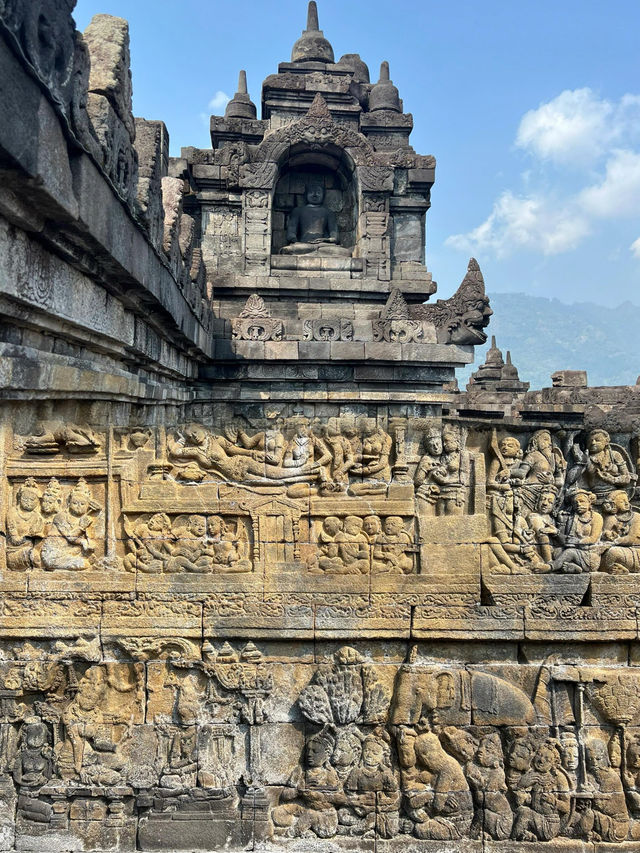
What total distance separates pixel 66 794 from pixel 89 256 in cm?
597

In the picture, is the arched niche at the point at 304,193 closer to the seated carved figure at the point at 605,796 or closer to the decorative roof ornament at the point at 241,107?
the decorative roof ornament at the point at 241,107

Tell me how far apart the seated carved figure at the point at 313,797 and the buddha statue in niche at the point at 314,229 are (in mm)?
7412

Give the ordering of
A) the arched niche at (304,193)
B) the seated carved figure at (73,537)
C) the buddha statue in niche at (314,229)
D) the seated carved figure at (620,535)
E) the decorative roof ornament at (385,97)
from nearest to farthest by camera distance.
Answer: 1. the seated carved figure at (73,537)
2. the seated carved figure at (620,535)
3. the buddha statue in niche at (314,229)
4. the arched niche at (304,193)
5. the decorative roof ornament at (385,97)

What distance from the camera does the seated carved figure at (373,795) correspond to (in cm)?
668

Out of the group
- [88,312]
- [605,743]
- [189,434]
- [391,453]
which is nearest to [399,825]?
[605,743]

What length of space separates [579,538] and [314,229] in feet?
22.2

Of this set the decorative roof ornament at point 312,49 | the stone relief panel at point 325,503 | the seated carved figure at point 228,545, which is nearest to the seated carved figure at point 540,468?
the stone relief panel at point 325,503

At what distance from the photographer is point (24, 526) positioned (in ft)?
22.0

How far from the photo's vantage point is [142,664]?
6.78 meters

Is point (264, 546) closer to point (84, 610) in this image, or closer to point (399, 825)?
point (84, 610)

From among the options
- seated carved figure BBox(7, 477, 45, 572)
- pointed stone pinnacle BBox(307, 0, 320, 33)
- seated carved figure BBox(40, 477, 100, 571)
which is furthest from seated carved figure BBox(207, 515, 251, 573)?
pointed stone pinnacle BBox(307, 0, 320, 33)

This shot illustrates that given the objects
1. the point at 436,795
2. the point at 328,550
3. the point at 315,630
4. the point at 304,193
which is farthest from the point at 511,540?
the point at 304,193

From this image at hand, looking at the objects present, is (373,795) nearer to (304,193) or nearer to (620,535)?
(620,535)

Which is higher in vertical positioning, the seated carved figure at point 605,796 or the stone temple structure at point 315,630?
the stone temple structure at point 315,630
